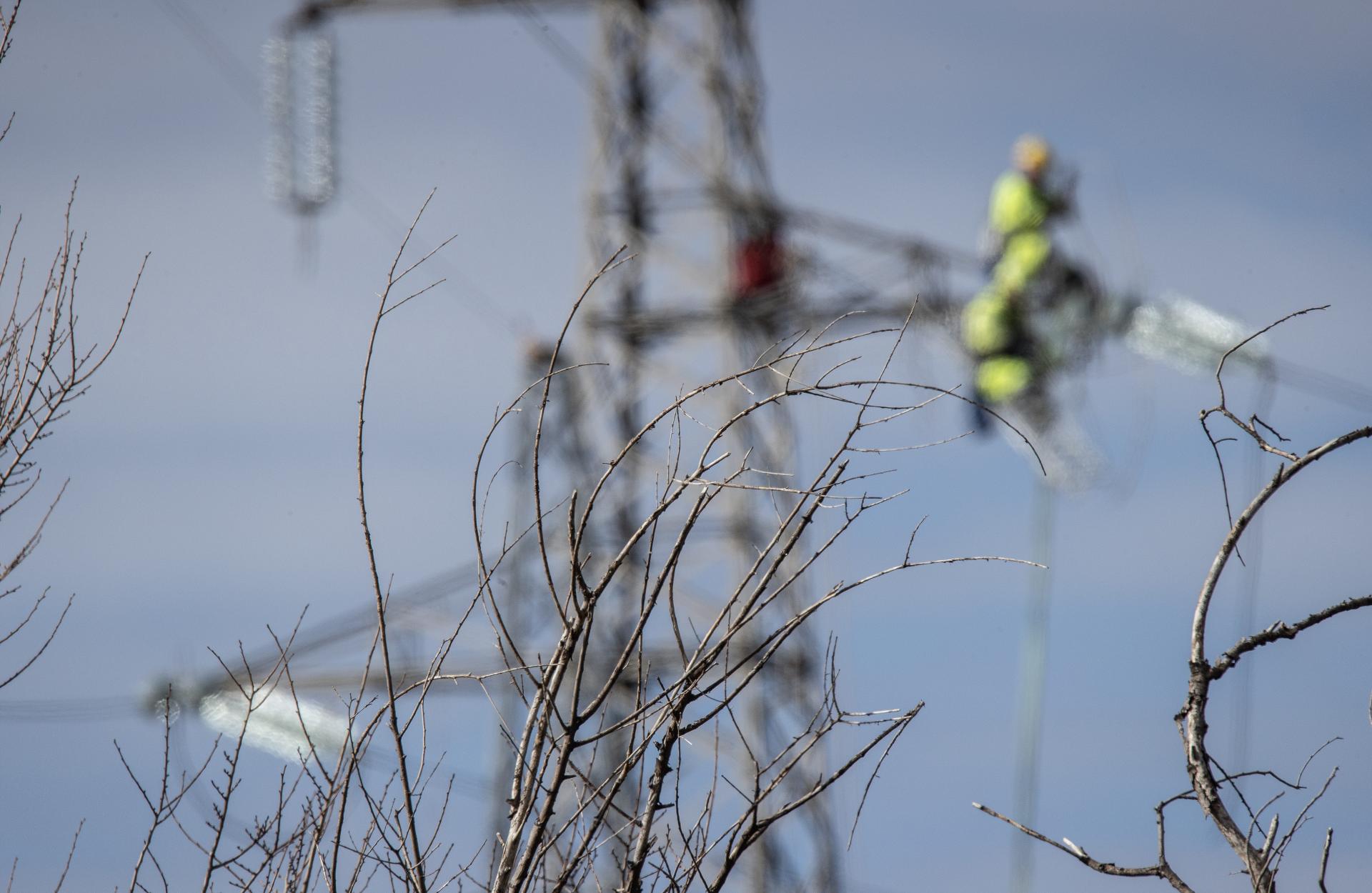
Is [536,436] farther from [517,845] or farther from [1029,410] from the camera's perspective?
[1029,410]

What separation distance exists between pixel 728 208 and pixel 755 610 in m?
10.4

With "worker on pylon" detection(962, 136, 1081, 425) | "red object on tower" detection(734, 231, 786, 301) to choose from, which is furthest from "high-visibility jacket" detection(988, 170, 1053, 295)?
"red object on tower" detection(734, 231, 786, 301)

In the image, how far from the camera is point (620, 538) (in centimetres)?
1430

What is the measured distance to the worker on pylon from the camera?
13.4 m

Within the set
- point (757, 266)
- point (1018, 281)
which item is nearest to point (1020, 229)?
point (1018, 281)

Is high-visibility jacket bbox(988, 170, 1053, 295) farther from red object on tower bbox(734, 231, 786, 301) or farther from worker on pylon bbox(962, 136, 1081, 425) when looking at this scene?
red object on tower bbox(734, 231, 786, 301)

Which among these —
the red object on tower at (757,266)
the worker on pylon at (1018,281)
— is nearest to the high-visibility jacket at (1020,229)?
the worker on pylon at (1018,281)

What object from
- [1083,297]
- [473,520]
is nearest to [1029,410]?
[1083,297]

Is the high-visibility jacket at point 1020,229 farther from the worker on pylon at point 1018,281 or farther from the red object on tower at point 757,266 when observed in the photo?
the red object on tower at point 757,266

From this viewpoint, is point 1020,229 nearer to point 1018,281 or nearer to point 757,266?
point 1018,281

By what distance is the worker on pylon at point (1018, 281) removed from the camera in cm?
1338

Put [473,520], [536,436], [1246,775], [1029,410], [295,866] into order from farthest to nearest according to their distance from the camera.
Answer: [1029,410] → [295,866] → [1246,775] → [473,520] → [536,436]

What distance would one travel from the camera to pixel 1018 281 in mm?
13812

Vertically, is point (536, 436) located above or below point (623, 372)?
below
